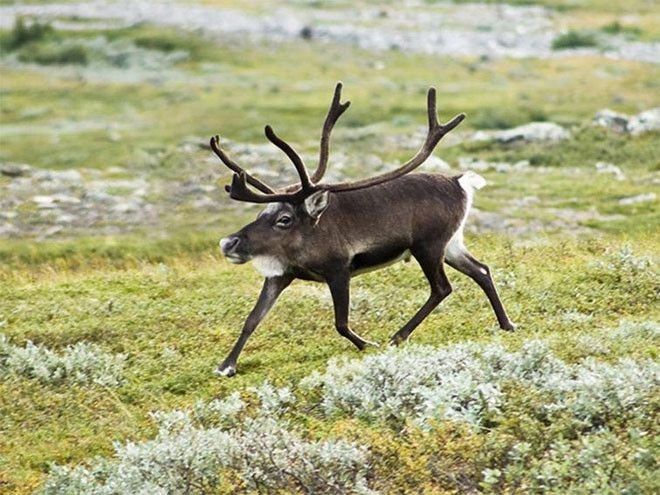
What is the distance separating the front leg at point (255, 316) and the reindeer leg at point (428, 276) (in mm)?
1279

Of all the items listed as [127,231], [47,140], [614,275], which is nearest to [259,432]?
[614,275]

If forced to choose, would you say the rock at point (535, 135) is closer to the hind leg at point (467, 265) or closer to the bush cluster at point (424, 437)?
the hind leg at point (467, 265)

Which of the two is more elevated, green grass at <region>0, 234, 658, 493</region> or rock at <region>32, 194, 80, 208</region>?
green grass at <region>0, 234, 658, 493</region>

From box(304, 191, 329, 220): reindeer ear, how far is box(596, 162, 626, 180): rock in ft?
61.7

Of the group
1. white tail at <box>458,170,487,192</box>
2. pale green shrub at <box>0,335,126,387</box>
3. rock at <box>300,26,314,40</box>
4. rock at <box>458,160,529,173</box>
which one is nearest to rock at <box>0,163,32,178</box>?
rock at <box>458,160,529,173</box>

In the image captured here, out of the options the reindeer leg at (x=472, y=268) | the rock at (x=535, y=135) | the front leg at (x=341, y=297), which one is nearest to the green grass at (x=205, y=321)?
the front leg at (x=341, y=297)

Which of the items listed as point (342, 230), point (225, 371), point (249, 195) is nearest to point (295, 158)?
point (249, 195)

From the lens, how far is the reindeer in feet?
42.7

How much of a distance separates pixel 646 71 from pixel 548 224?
33.0 meters

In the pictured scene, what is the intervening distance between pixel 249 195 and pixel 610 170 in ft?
67.8

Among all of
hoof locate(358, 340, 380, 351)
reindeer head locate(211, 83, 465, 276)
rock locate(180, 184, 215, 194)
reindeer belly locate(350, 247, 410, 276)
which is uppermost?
reindeer head locate(211, 83, 465, 276)

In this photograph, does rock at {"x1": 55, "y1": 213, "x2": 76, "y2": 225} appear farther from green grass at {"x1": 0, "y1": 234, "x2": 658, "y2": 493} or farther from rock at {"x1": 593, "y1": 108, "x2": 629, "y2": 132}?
rock at {"x1": 593, "y1": 108, "x2": 629, "y2": 132}

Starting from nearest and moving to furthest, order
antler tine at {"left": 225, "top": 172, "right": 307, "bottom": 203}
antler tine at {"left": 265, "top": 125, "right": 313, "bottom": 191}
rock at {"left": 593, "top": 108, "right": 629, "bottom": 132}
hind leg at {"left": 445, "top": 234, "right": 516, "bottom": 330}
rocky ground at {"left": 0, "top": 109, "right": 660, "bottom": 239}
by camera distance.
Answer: antler tine at {"left": 265, "top": 125, "right": 313, "bottom": 191} → antler tine at {"left": 225, "top": 172, "right": 307, "bottom": 203} → hind leg at {"left": 445, "top": 234, "right": 516, "bottom": 330} → rocky ground at {"left": 0, "top": 109, "right": 660, "bottom": 239} → rock at {"left": 593, "top": 108, "right": 629, "bottom": 132}

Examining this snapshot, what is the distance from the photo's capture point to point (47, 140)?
44094mm
